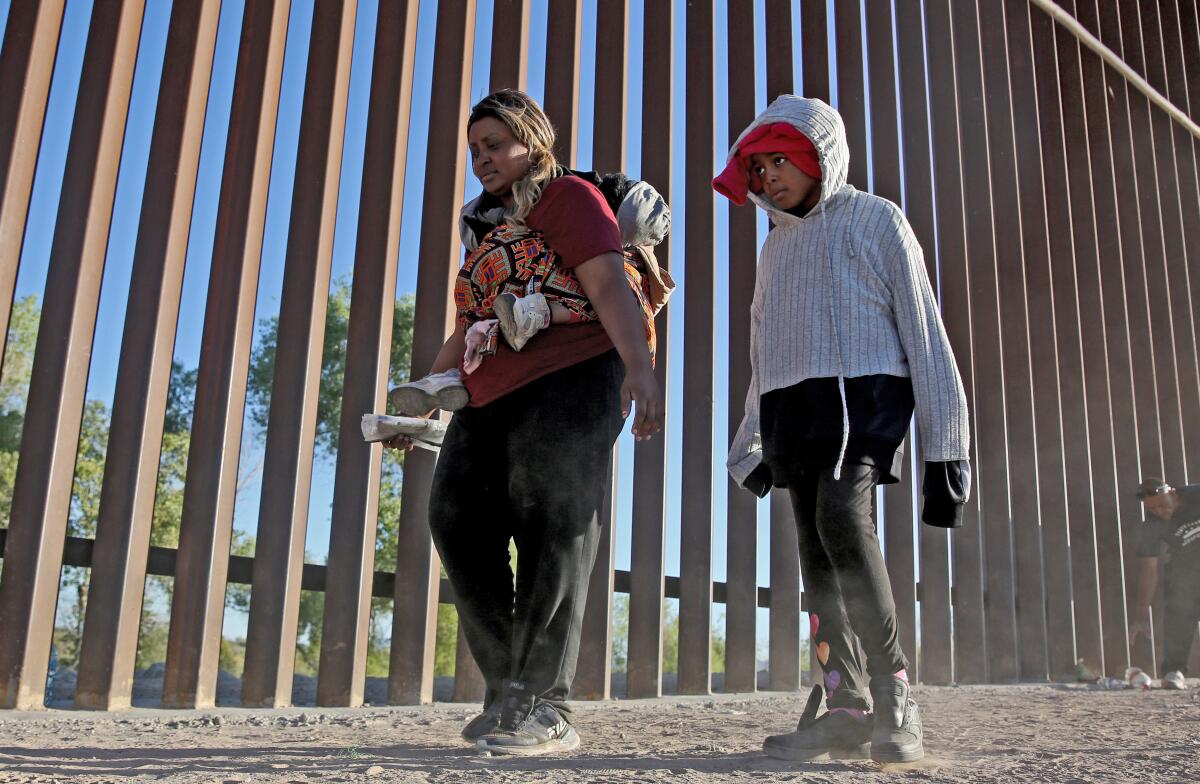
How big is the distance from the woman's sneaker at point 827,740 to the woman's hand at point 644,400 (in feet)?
2.17

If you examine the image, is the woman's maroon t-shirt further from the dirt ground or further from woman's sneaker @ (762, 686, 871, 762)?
woman's sneaker @ (762, 686, 871, 762)

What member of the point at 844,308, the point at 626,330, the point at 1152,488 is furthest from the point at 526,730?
the point at 1152,488

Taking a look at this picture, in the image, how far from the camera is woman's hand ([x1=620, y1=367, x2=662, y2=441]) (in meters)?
2.06

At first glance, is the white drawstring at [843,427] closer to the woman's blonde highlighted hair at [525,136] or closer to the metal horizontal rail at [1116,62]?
the woman's blonde highlighted hair at [525,136]

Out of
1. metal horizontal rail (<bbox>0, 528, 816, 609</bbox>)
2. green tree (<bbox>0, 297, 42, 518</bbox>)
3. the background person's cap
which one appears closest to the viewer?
metal horizontal rail (<bbox>0, 528, 816, 609</bbox>)

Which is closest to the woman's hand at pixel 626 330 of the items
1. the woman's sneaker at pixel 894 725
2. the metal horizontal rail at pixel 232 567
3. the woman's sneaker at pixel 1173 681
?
the woman's sneaker at pixel 894 725

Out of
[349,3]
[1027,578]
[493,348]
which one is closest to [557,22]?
[349,3]

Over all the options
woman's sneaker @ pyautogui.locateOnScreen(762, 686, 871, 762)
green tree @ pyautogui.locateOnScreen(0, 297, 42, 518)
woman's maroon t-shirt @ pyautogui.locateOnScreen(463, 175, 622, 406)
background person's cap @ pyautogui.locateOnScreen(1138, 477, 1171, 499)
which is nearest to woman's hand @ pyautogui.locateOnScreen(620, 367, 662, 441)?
woman's maroon t-shirt @ pyautogui.locateOnScreen(463, 175, 622, 406)

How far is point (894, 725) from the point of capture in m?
1.96

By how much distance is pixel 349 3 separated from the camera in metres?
3.40

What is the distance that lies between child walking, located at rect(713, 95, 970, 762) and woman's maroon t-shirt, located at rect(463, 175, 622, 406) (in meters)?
0.38

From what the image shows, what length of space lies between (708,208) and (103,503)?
254 cm

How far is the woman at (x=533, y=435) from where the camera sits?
205cm

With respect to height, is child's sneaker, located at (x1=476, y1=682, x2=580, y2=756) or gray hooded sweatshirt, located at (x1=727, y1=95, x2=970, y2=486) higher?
Answer: gray hooded sweatshirt, located at (x1=727, y1=95, x2=970, y2=486)
